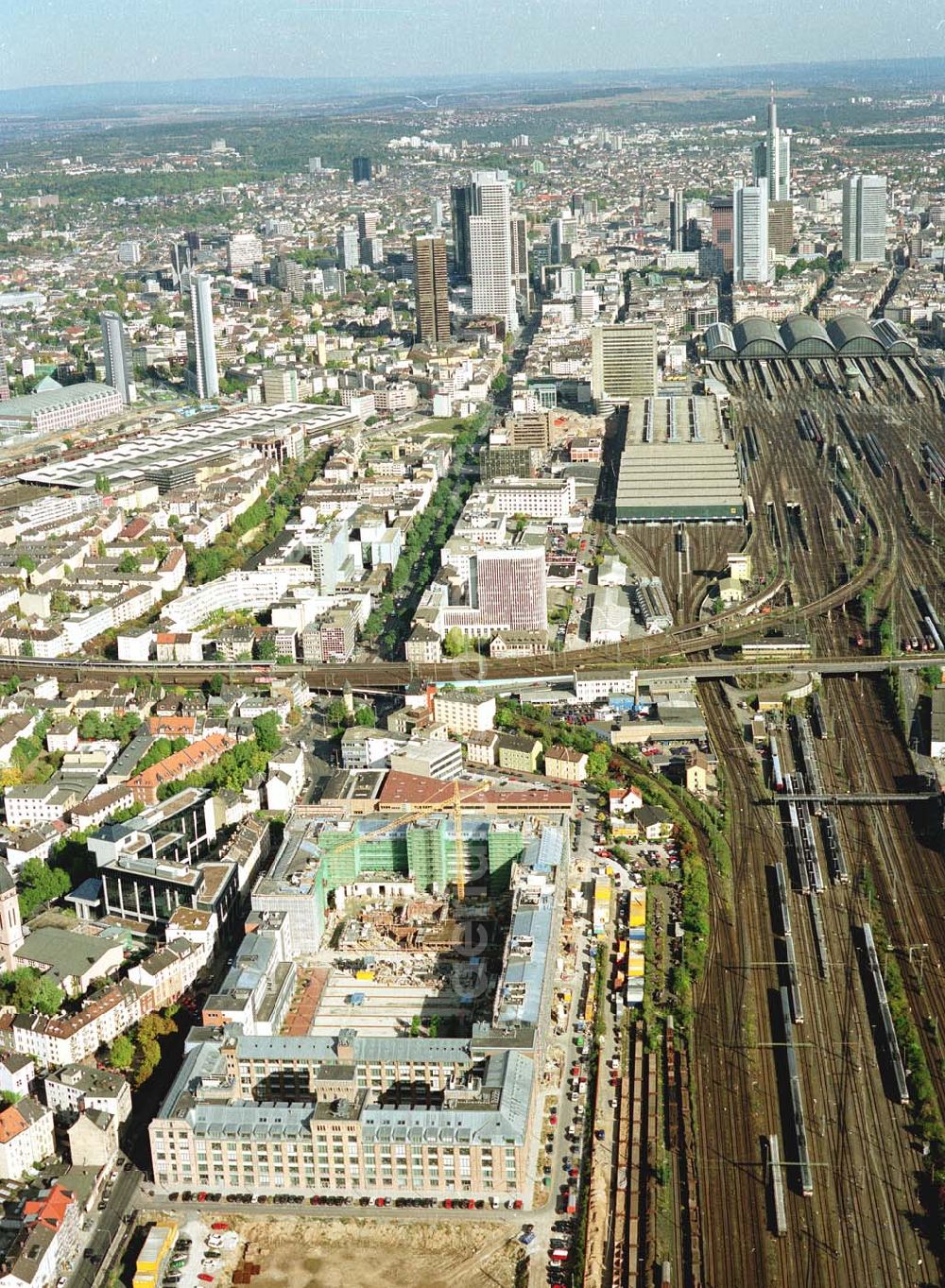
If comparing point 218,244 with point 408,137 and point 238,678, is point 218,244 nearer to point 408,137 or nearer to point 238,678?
point 408,137

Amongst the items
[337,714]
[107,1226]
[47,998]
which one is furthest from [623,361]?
[107,1226]

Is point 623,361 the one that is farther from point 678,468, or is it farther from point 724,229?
point 724,229

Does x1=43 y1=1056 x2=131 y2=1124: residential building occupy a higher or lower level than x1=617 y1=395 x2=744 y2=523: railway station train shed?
lower

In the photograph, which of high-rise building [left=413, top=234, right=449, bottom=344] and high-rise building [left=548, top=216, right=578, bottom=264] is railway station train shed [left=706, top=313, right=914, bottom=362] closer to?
high-rise building [left=413, top=234, right=449, bottom=344]

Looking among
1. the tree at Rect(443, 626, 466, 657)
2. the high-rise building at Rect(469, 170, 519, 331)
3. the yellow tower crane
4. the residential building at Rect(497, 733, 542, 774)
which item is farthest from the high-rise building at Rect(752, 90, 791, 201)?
the yellow tower crane

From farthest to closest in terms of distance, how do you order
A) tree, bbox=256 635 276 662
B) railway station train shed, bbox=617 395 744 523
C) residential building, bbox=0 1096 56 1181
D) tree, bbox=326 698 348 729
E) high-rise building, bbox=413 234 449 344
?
high-rise building, bbox=413 234 449 344
railway station train shed, bbox=617 395 744 523
tree, bbox=256 635 276 662
tree, bbox=326 698 348 729
residential building, bbox=0 1096 56 1181
